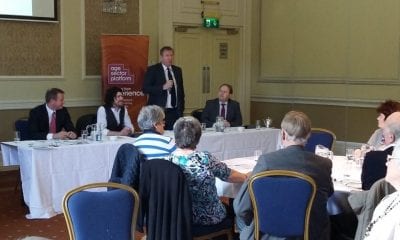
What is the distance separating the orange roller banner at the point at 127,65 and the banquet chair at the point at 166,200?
4719 millimetres

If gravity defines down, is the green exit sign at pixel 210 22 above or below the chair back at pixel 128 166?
above

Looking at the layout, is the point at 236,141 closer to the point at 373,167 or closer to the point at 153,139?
the point at 153,139

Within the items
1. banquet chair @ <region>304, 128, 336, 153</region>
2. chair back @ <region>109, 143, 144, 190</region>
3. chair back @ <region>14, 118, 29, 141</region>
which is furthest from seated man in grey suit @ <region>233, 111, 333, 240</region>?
chair back @ <region>14, 118, 29, 141</region>

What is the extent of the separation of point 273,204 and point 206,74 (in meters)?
6.52

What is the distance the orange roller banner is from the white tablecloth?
386 cm

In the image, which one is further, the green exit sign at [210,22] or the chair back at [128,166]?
the green exit sign at [210,22]

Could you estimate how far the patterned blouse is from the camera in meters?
3.49

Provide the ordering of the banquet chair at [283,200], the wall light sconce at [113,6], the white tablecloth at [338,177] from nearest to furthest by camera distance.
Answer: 1. the banquet chair at [283,200]
2. the white tablecloth at [338,177]
3. the wall light sconce at [113,6]

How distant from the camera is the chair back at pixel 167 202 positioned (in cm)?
342

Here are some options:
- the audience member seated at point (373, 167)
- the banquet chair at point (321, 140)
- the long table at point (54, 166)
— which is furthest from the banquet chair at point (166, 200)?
the banquet chair at point (321, 140)

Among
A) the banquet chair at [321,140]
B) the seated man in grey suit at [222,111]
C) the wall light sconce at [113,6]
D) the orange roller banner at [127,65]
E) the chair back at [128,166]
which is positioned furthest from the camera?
the wall light sconce at [113,6]

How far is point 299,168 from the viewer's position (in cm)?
330

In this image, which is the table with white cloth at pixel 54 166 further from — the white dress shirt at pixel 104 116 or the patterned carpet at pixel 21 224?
the white dress shirt at pixel 104 116

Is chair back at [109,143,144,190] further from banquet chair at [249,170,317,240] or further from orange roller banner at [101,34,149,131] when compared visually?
orange roller banner at [101,34,149,131]
